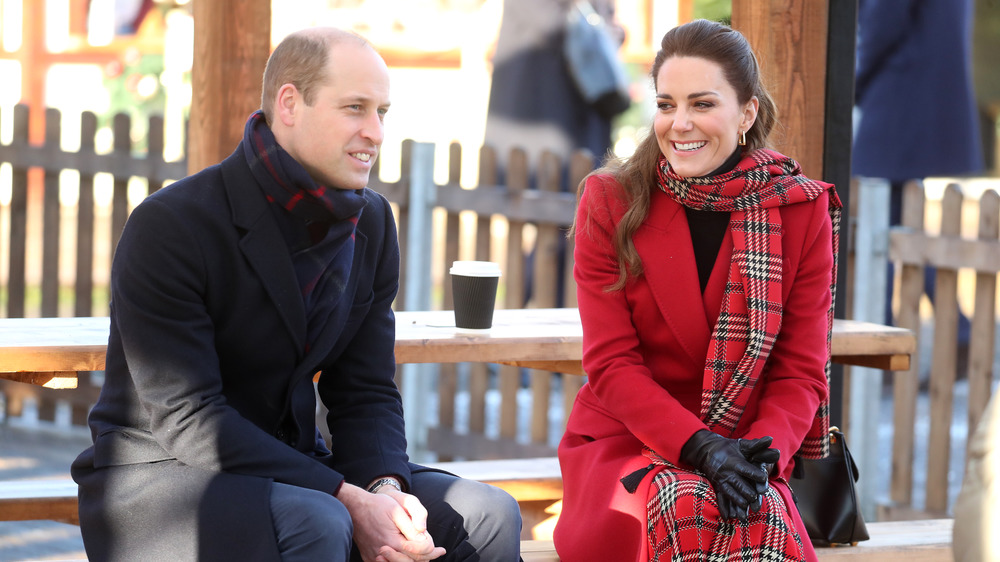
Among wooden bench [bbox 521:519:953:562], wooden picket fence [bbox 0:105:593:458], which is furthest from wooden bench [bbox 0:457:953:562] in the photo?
wooden picket fence [bbox 0:105:593:458]

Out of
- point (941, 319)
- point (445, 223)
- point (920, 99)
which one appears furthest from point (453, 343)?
point (920, 99)

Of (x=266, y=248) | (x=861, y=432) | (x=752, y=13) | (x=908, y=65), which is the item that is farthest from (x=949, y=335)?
(x=266, y=248)

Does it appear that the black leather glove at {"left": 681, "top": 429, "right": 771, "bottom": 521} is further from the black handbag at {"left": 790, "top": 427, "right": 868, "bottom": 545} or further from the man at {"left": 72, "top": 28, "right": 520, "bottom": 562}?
the black handbag at {"left": 790, "top": 427, "right": 868, "bottom": 545}

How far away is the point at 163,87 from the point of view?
12.2 m

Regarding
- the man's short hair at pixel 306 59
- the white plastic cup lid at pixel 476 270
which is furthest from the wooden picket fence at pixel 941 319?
the man's short hair at pixel 306 59

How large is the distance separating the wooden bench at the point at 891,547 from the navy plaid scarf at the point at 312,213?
2.79 feet

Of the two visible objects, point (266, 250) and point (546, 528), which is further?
point (546, 528)

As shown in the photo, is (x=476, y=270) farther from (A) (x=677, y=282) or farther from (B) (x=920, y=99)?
(B) (x=920, y=99)

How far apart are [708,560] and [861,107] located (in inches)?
198

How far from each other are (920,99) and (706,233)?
14.2ft

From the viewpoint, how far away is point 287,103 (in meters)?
2.46

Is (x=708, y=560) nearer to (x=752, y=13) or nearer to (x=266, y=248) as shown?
(x=266, y=248)

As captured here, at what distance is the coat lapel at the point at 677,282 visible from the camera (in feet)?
9.21

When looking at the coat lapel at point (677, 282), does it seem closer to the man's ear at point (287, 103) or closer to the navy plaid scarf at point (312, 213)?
the navy plaid scarf at point (312, 213)
